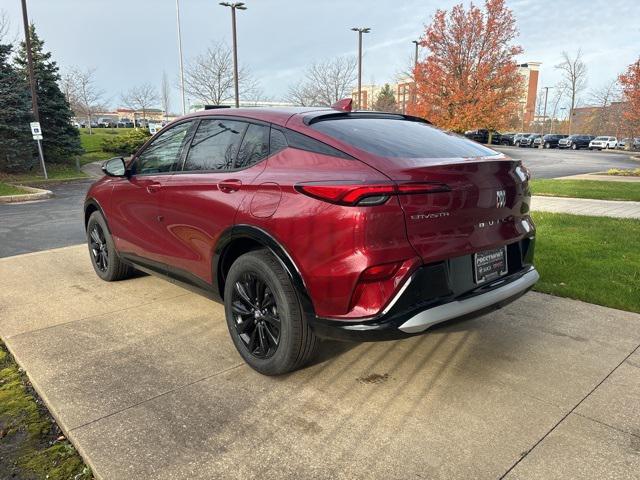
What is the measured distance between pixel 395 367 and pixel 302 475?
3.89 feet

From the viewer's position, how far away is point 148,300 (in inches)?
182

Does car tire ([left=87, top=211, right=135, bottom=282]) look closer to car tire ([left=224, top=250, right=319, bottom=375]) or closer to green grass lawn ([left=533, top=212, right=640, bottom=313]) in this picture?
car tire ([left=224, top=250, right=319, bottom=375])

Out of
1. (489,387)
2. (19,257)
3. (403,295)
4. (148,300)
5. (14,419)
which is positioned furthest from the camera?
(19,257)

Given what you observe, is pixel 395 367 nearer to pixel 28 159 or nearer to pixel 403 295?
pixel 403 295

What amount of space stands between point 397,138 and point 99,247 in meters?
3.58

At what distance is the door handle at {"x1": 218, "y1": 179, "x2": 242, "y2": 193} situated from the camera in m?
3.16

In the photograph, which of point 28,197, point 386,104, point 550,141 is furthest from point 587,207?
point 550,141

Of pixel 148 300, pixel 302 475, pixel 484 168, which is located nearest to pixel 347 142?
pixel 484 168

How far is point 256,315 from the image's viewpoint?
10.3ft

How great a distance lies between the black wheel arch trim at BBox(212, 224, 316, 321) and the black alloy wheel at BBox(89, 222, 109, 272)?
2.33 meters

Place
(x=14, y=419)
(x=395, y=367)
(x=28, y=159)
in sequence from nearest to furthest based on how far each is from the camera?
(x=14, y=419), (x=395, y=367), (x=28, y=159)

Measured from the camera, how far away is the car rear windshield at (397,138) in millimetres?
2859

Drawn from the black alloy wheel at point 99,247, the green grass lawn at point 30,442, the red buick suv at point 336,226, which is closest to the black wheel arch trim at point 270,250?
the red buick suv at point 336,226

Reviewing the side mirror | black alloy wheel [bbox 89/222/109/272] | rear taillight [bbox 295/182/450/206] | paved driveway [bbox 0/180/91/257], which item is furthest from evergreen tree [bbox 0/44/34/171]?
rear taillight [bbox 295/182/450/206]
